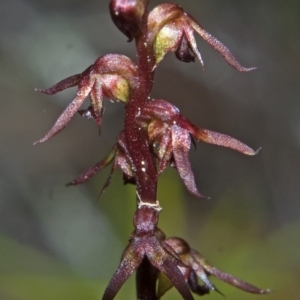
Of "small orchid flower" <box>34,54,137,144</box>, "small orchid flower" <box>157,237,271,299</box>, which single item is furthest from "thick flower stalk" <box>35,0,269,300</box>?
"small orchid flower" <box>157,237,271,299</box>

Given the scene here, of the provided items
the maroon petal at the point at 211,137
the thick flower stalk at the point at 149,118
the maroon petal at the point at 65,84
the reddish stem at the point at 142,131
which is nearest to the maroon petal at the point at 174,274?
the thick flower stalk at the point at 149,118

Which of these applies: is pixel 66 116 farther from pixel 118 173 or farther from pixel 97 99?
pixel 118 173

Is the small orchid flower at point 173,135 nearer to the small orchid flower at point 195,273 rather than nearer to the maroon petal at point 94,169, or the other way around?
the maroon petal at point 94,169

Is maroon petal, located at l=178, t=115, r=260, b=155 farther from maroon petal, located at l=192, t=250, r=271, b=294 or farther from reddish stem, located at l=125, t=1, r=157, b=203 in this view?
maroon petal, located at l=192, t=250, r=271, b=294

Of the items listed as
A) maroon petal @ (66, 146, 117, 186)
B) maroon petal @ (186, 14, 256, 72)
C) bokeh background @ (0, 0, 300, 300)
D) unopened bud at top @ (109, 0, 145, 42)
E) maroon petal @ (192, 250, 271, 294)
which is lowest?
maroon petal @ (192, 250, 271, 294)

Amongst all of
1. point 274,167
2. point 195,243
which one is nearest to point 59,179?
point 195,243

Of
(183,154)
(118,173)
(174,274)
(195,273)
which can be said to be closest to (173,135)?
(183,154)
